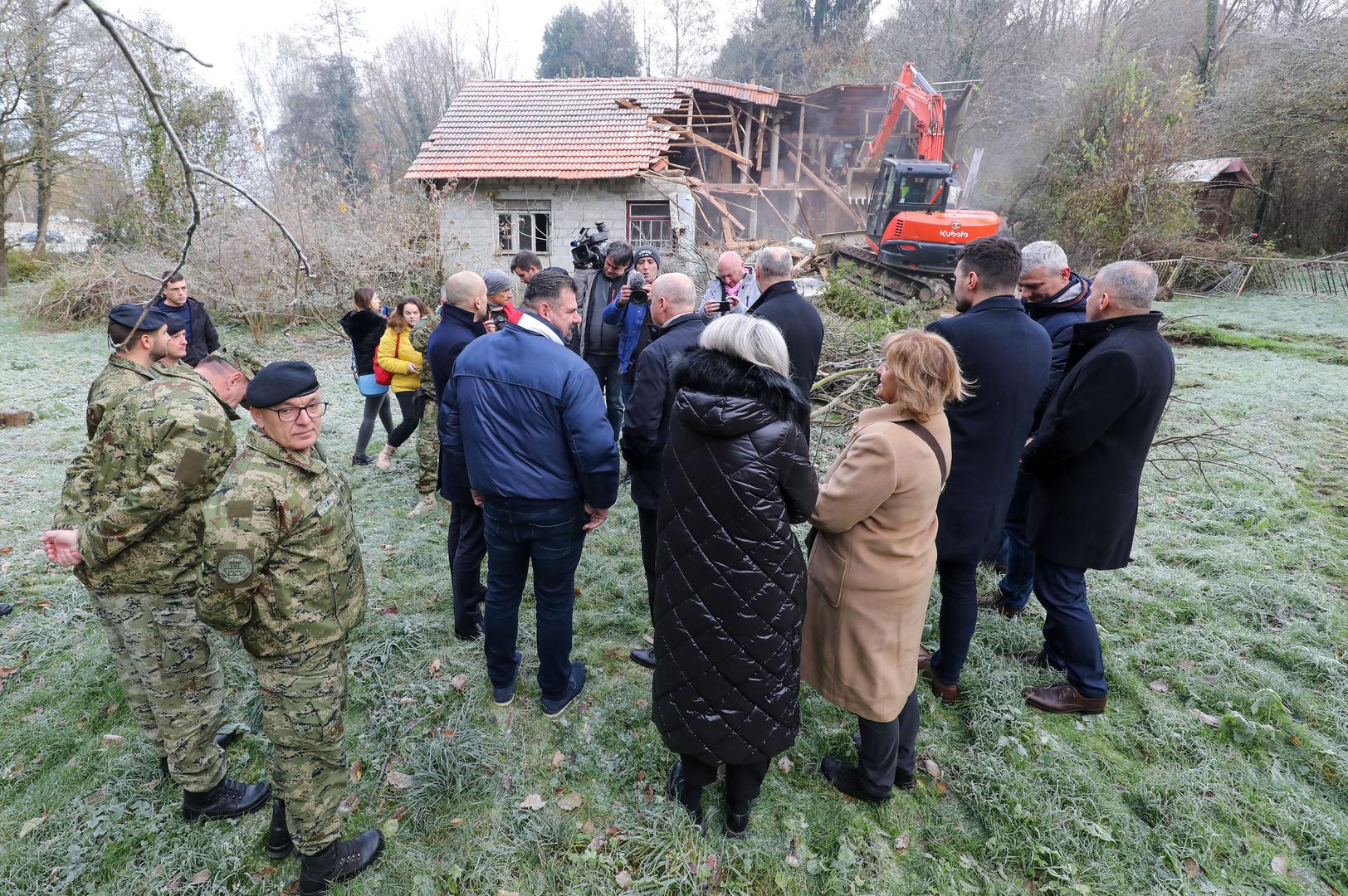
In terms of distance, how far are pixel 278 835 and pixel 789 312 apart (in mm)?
3780

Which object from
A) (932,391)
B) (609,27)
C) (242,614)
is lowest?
(242,614)

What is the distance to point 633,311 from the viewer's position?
545 cm

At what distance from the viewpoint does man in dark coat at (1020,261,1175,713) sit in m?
2.91

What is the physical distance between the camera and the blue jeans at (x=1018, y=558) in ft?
12.5

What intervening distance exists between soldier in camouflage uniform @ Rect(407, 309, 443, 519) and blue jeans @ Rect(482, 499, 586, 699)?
8.33ft

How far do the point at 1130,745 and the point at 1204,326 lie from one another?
13098 millimetres

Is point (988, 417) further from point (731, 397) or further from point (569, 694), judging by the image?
point (569, 694)

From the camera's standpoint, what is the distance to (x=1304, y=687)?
11.0ft

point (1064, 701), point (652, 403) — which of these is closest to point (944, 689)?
point (1064, 701)

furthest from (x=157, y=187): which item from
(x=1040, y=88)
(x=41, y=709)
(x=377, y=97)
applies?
(x=1040, y=88)

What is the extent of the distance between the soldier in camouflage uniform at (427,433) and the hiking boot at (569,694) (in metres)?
2.60

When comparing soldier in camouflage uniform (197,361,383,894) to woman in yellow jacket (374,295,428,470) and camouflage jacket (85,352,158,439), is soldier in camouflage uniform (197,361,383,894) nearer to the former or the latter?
camouflage jacket (85,352,158,439)

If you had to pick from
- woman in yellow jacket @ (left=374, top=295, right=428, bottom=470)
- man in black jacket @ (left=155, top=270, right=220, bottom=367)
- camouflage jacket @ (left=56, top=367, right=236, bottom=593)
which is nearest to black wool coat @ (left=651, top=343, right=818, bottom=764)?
camouflage jacket @ (left=56, top=367, right=236, bottom=593)

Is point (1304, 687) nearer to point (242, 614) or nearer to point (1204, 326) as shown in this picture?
point (242, 614)
